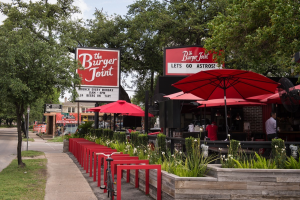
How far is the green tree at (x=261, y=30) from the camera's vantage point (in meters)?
11.9

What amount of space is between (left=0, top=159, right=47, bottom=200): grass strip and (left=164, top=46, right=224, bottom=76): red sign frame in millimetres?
9682

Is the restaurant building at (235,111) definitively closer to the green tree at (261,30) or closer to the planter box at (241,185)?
the green tree at (261,30)

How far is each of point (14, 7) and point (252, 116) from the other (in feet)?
69.3

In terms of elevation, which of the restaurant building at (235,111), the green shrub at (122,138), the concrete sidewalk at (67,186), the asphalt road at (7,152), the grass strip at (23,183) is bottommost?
the asphalt road at (7,152)

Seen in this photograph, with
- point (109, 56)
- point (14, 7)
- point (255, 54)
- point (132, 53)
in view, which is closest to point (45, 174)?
point (255, 54)

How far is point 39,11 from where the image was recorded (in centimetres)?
2825

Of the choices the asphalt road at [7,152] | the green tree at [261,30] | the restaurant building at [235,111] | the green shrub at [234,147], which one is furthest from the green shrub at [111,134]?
the green shrub at [234,147]

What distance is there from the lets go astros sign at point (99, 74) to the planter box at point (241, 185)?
16.4 metres

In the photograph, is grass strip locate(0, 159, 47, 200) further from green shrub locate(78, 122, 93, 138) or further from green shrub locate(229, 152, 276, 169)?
green shrub locate(78, 122, 93, 138)

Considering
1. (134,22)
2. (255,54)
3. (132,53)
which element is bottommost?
(255,54)

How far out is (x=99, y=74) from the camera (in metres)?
21.9

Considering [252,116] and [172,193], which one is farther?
[252,116]

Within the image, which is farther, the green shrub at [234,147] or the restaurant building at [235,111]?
the restaurant building at [235,111]

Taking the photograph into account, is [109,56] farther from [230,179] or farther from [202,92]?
[230,179]
